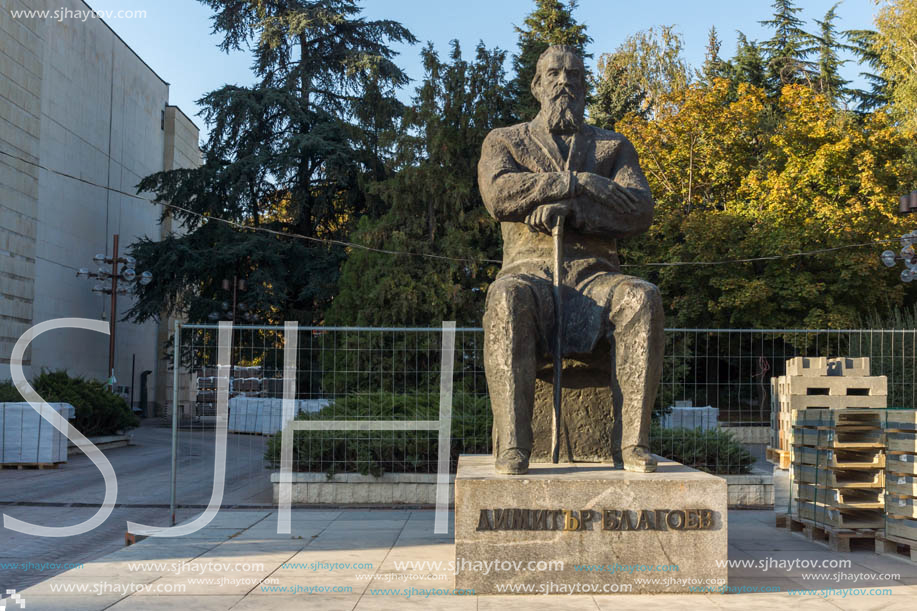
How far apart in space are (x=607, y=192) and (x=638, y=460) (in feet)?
6.49

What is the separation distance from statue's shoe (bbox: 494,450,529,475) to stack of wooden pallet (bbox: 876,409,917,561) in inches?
132

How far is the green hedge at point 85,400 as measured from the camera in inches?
754

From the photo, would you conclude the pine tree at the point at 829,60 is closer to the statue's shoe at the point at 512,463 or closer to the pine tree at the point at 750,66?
the pine tree at the point at 750,66

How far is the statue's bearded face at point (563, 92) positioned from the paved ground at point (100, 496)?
5.18m

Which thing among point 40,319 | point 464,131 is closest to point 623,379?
point 464,131

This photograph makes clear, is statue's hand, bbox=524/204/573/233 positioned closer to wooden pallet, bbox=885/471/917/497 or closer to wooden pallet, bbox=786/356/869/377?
wooden pallet, bbox=885/471/917/497

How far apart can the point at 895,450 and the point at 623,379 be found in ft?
9.27

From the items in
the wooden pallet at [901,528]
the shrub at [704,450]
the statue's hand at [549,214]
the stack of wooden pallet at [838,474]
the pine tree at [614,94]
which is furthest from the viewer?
the pine tree at [614,94]

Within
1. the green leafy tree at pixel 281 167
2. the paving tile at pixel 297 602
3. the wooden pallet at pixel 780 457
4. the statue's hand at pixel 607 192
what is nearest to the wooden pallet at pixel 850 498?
the wooden pallet at pixel 780 457

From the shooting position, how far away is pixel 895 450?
731cm

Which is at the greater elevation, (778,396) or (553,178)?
(553,178)

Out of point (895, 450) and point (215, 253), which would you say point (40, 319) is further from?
point (895, 450)

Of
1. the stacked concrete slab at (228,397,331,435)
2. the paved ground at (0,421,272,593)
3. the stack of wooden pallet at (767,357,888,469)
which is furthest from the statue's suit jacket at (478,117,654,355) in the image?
the stacked concrete slab at (228,397,331,435)

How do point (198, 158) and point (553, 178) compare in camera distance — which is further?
point (198, 158)
